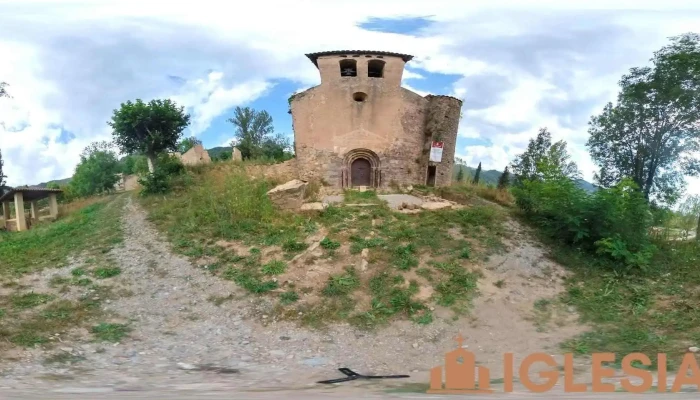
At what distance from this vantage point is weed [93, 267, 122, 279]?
10.5 meters

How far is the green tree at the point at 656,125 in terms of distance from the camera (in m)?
16.6

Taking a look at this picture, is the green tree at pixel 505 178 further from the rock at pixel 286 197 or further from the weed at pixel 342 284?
the weed at pixel 342 284

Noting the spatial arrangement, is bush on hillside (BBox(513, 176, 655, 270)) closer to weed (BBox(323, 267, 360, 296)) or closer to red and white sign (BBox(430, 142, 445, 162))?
weed (BBox(323, 267, 360, 296))

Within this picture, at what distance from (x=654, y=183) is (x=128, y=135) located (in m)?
24.2

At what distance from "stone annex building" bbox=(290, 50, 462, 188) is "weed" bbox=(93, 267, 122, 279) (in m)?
9.46

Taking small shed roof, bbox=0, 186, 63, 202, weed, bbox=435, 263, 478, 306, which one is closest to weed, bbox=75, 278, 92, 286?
weed, bbox=435, 263, 478, 306

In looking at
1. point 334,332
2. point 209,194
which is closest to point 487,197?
point 209,194

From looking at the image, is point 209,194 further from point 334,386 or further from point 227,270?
point 334,386

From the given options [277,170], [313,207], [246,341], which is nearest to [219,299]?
[246,341]

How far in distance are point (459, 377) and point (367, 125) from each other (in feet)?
48.6

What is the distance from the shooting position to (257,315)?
879 centimetres

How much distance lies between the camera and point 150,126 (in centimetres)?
2556

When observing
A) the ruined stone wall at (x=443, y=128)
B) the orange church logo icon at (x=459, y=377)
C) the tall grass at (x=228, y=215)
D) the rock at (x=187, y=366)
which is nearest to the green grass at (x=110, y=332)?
the rock at (x=187, y=366)

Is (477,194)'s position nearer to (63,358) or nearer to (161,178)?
(161,178)
